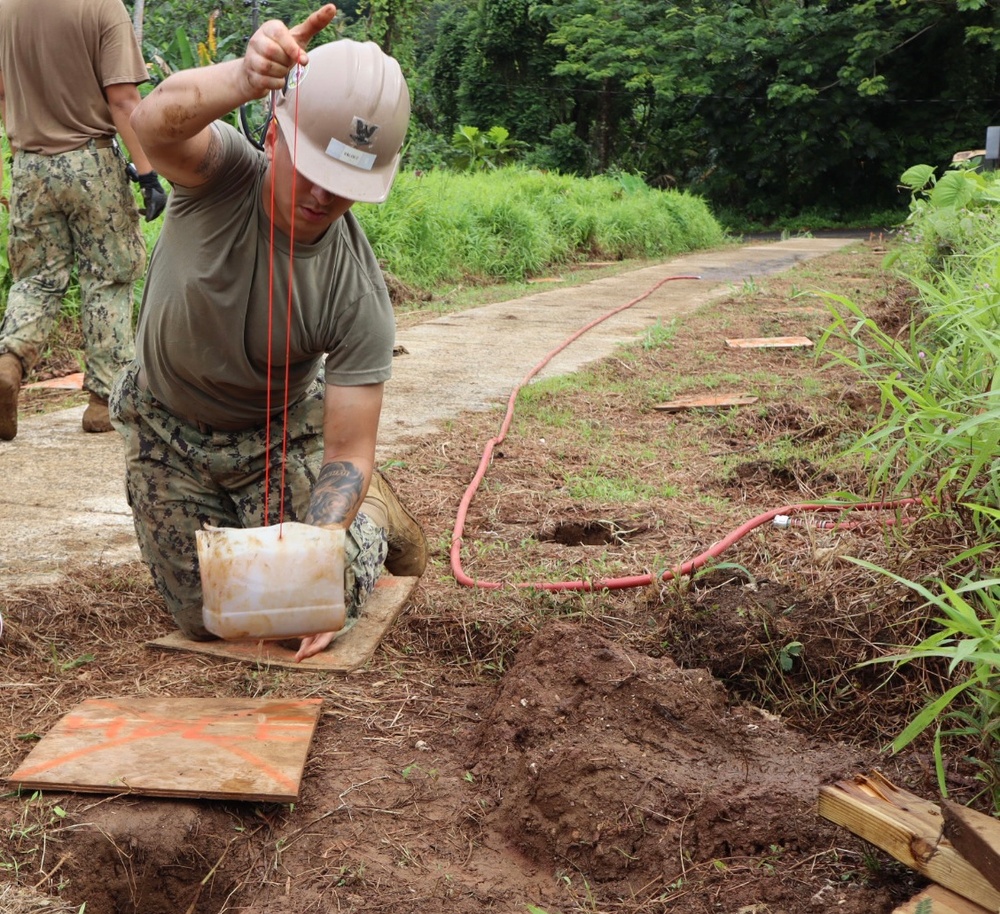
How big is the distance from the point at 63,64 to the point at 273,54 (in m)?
2.87

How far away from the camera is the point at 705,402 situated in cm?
534

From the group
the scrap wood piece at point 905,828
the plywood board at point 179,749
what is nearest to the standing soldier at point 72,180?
the plywood board at point 179,749

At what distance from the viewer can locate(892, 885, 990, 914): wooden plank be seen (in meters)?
1.59

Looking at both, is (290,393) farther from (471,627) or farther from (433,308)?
(433,308)

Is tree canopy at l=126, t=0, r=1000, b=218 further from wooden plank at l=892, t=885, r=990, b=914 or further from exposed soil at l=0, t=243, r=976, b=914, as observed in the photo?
wooden plank at l=892, t=885, r=990, b=914

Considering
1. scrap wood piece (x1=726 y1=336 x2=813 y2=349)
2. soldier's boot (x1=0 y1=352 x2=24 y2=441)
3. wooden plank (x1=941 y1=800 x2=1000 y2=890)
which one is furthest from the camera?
scrap wood piece (x1=726 y1=336 x2=813 y2=349)

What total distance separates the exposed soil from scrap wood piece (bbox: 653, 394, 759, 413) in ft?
5.12

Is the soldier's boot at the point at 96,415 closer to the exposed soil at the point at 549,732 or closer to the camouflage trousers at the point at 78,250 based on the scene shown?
the camouflage trousers at the point at 78,250

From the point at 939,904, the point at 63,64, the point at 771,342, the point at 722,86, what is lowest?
the point at 722,86

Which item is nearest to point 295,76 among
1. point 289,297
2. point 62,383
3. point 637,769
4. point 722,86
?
point 289,297

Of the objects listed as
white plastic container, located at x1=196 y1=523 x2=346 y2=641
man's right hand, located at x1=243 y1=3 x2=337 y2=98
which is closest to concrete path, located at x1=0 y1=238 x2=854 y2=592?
white plastic container, located at x1=196 y1=523 x2=346 y2=641

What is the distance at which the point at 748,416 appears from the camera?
4961 millimetres

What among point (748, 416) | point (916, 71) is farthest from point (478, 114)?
point (748, 416)

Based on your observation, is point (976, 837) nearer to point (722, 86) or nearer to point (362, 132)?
point (362, 132)
